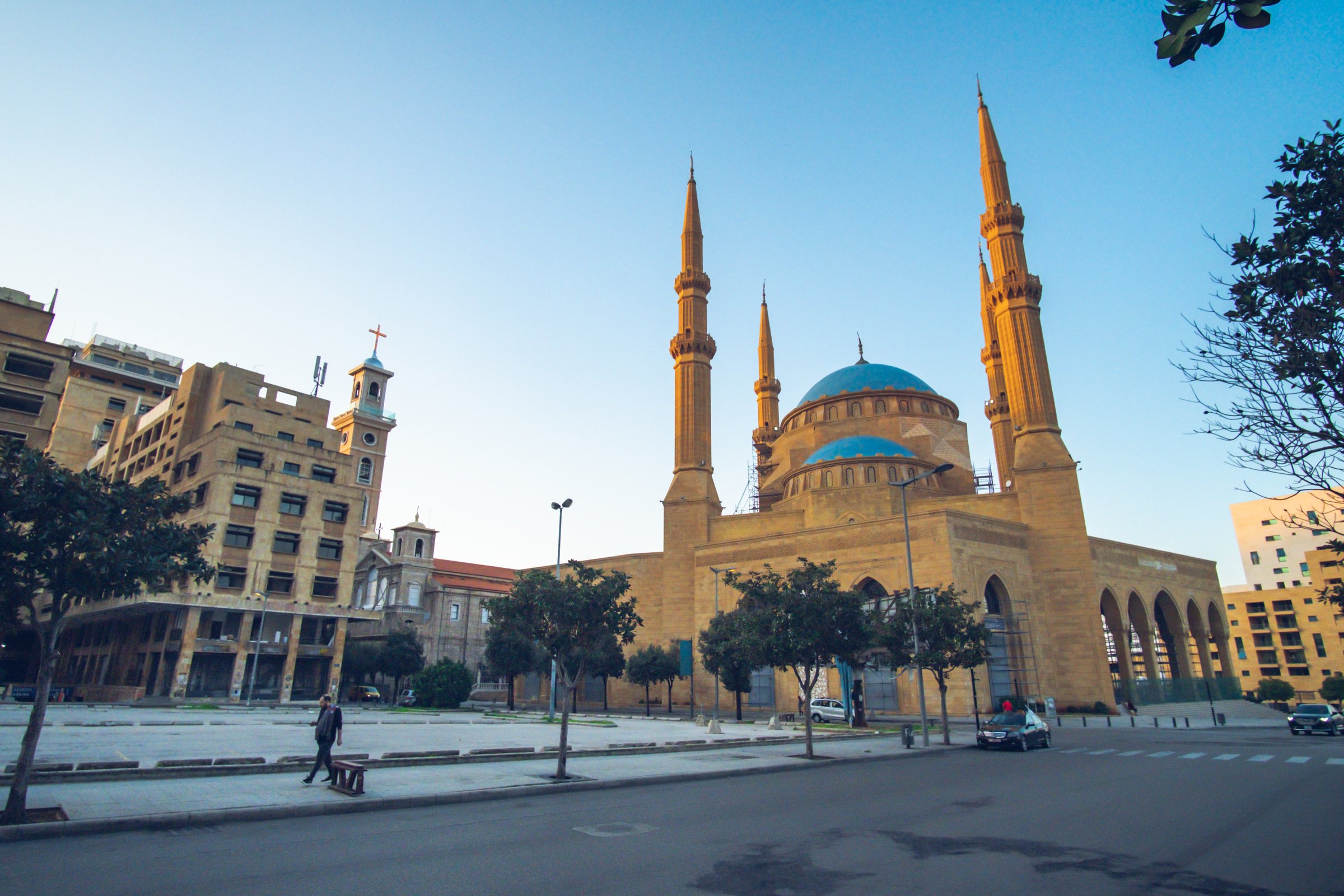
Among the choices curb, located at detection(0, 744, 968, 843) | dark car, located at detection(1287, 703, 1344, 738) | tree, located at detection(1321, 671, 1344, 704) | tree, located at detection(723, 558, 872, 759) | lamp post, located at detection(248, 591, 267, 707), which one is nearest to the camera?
curb, located at detection(0, 744, 968, 843)

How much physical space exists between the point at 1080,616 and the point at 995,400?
1044 inches

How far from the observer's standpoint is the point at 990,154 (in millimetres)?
50594

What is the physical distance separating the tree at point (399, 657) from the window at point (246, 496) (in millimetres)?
14985

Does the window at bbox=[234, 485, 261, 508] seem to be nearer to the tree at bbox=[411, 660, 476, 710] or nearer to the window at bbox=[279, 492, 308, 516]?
the window at bbox=[279, 492, 308, 516]

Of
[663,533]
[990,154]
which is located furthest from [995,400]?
[663,533]

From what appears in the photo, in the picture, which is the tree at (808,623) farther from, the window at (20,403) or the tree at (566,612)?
the window at (20,403)

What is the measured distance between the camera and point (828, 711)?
3500cm

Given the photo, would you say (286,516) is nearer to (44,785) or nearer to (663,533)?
(663,533)

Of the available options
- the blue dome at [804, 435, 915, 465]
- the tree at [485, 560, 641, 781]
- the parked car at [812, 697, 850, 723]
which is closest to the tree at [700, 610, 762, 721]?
the parked car at [812, 697, 850, 723]

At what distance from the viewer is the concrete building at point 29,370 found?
1903 inches

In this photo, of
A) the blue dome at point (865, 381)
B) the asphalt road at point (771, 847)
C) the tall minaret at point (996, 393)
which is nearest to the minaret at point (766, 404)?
the blue dome at point (865, 381)

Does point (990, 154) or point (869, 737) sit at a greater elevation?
point (990, 154)

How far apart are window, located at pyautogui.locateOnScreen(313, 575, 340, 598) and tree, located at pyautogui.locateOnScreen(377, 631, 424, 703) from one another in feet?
28.1

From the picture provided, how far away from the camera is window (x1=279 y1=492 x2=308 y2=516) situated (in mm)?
44625
